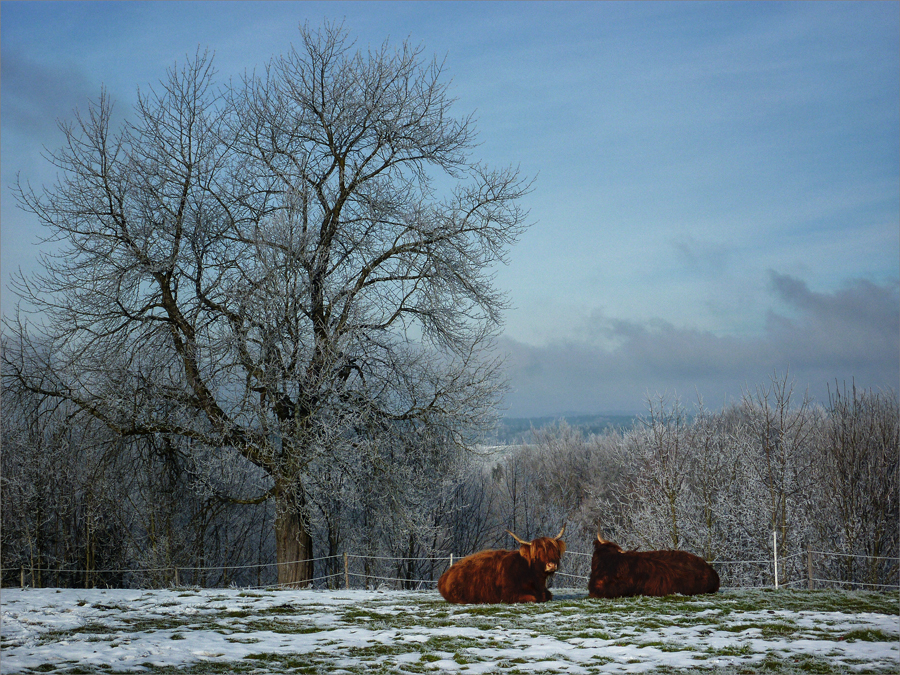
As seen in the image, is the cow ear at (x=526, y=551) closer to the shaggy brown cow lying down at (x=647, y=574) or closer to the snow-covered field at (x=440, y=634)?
the snow-covered field at (x=440, y=634)

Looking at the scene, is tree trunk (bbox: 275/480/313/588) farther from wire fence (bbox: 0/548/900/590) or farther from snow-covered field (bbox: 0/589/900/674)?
wire fence (bbox: 0/548/900/590)

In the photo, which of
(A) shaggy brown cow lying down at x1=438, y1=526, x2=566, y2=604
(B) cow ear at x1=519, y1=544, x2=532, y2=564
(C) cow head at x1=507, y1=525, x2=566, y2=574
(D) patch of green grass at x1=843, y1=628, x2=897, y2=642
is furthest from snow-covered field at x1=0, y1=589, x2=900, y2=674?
(B) cow ear at x1=519, y1=544, x2=532, y2=564

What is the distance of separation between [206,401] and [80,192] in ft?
15.5

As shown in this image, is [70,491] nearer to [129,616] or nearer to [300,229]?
[300,229]

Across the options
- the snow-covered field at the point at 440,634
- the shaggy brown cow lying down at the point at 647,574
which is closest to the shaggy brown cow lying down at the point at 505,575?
the snow-covered field at the point at 440,634

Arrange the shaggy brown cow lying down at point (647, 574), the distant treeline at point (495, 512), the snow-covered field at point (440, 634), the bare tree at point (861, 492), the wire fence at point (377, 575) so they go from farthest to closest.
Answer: the bare tree at point (861, 492)
the wire fence at point (377, 575)
the distant treeline at point (495, 512)
the shaggy brown cow lying down at point (647, 574)
the snow-covered field at point (440, 634)

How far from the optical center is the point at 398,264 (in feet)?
49.9

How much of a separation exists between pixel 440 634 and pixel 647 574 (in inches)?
168

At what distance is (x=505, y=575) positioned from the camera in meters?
10.8

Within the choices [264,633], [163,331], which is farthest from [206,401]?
[264,633]

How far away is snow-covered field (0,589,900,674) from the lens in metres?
6.59

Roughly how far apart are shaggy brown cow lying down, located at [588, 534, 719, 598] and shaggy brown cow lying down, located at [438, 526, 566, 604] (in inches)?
29.2

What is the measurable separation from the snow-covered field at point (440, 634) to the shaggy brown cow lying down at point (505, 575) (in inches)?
12.4

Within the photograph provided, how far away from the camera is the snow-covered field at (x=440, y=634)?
6.59 meters
